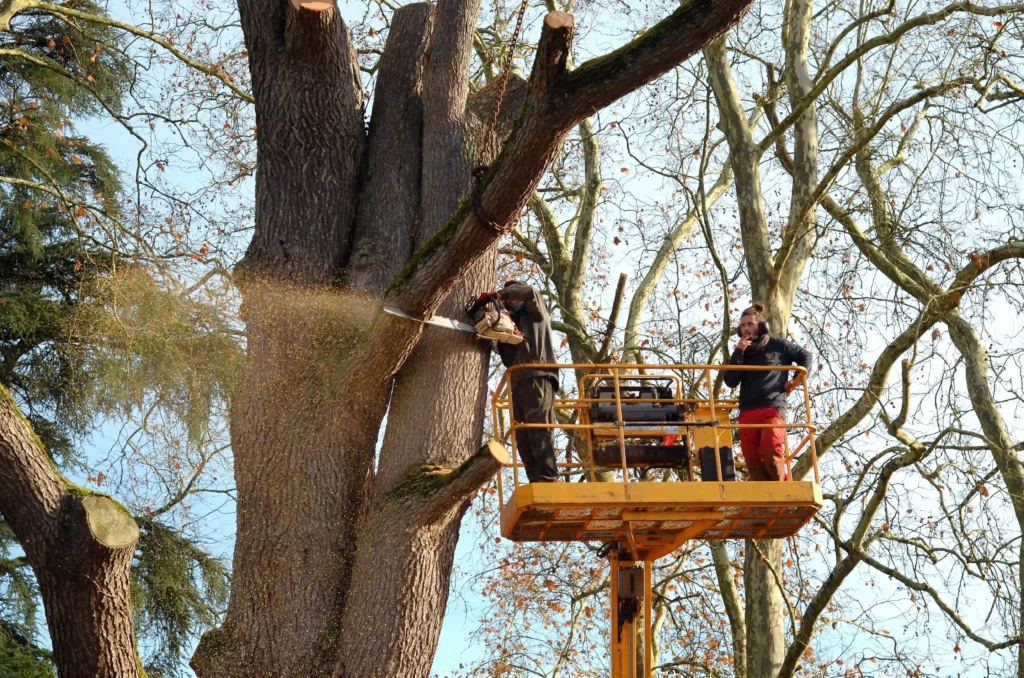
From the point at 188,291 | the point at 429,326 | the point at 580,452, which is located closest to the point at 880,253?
the point at 580,452

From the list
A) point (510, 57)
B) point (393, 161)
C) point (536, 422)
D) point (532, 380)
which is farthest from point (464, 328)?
point (510, 57)

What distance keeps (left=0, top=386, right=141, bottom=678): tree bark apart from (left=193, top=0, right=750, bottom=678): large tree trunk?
1.01 metres

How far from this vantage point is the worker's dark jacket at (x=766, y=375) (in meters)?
7.20

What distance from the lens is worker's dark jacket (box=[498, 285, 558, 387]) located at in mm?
7367

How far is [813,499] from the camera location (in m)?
6.77

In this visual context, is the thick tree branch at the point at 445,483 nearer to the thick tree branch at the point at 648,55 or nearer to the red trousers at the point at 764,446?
the red trousers at the point at 764,446

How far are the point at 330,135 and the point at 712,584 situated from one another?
7.12 metres

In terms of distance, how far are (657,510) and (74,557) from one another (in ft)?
10.9

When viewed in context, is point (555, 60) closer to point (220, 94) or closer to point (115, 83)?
point (220, 94)

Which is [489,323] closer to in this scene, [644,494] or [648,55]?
[644,494]

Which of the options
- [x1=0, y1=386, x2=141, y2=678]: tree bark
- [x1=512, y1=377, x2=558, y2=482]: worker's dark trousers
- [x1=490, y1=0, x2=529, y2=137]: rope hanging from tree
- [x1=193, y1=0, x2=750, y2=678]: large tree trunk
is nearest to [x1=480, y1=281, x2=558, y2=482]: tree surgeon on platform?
[x1=512, y1=377, x2=558, y2=482]: worker's dark trousers

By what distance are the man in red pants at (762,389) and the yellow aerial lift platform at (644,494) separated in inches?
4.7

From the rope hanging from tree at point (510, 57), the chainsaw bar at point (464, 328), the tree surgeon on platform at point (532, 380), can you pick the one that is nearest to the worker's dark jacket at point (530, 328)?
the tree surgeon on platform at point (532, 380)

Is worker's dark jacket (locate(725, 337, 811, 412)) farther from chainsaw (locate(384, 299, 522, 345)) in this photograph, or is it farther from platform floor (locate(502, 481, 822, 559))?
chainsaw (locate(384, 299, 522, 345))
